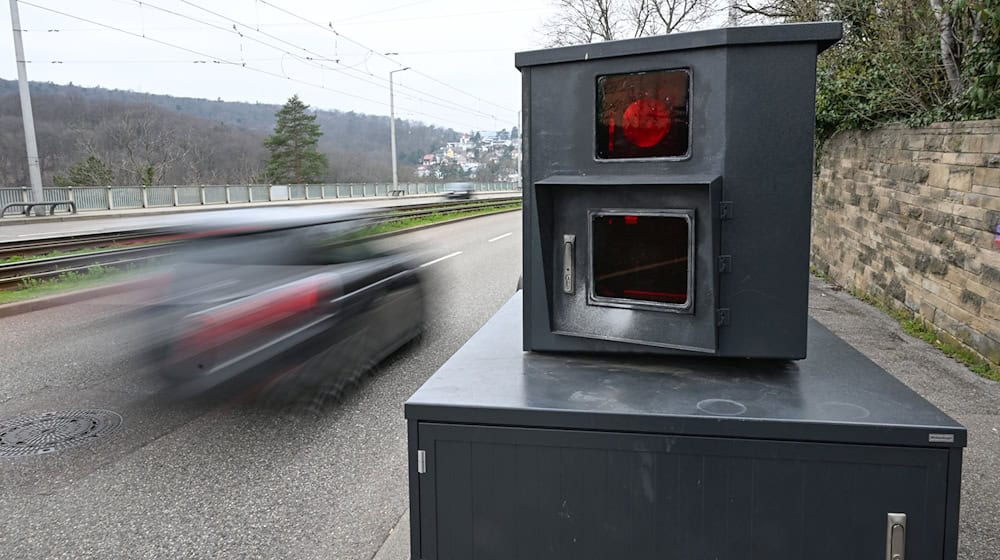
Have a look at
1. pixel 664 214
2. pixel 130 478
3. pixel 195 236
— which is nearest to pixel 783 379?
pixel 664 214

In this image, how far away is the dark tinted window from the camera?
8.36 ft

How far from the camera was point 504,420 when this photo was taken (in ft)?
7.73

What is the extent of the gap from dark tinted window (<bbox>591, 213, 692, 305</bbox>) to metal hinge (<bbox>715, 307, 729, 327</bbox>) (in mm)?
119

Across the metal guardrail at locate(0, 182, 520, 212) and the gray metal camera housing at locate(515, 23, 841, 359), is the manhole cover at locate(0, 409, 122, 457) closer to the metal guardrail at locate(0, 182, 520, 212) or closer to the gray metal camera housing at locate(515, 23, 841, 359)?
the gray metal camera housing at locate(515, 23, 841, 359)

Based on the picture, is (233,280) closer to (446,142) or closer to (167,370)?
(167,370)

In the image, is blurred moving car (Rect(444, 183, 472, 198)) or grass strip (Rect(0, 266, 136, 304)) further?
blurred moving car (Rect(444, 183, 472, 198))

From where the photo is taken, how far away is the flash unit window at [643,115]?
255cm

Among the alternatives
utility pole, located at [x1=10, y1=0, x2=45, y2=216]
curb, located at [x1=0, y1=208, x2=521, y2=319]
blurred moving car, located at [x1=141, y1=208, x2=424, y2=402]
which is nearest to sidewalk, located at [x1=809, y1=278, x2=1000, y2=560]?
blurred moving car, located at [x1=141, y1=208, x2=424, y2=402]

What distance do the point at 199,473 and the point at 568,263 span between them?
322cm

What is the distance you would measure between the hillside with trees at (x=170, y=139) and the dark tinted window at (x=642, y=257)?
159 feet

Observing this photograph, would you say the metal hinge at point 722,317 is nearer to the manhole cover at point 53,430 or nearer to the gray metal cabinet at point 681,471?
the gray metal cabinet at point 681,471

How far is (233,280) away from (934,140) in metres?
7.46

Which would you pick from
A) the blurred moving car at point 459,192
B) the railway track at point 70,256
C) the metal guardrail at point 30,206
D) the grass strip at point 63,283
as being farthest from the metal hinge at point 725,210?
the blurred moving car at point 459,192

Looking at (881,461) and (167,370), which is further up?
(881,461)
